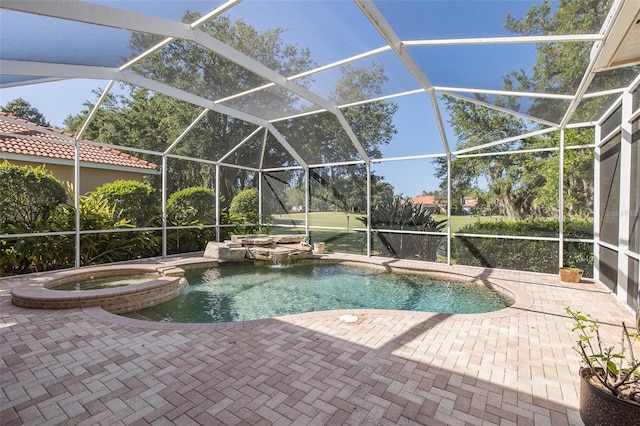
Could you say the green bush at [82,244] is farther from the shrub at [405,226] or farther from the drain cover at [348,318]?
the drain cover at [348,318]

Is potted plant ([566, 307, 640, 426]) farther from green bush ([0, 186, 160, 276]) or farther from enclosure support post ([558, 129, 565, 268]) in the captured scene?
green bush ([0, 186, 160, 276])

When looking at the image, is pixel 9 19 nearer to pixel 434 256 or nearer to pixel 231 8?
pixel 231 8

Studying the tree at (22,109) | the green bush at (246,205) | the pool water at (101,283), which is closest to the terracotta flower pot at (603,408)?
the pool water at (101,283)

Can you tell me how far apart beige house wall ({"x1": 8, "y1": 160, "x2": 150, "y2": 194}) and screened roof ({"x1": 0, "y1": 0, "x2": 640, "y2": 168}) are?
6178 mm

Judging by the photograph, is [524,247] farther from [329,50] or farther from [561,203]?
[329,50]

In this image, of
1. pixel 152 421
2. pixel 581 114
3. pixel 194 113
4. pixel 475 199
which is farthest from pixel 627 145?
pixel 194 113

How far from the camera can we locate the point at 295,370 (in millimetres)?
3268

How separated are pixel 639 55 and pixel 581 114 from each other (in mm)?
3435

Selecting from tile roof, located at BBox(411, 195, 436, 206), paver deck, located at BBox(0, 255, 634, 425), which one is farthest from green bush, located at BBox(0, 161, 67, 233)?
tile roof, located at BBox(411, 195, 436, 206)

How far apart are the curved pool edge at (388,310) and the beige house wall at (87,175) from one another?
5488mm

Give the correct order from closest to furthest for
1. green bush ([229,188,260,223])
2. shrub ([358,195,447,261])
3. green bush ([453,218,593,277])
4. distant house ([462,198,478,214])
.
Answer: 1. green bush ([453,218,593,277])
2. distant house ([462,198,478,214])
3. shrub ([358,195,447,261])
4. green bush ([229,188,260,223])

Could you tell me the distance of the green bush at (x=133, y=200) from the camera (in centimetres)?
1016

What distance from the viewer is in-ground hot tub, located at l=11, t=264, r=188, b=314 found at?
17.4ft

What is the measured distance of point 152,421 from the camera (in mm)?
2471
